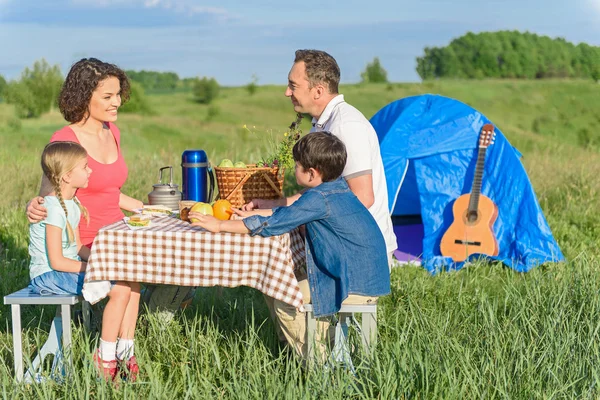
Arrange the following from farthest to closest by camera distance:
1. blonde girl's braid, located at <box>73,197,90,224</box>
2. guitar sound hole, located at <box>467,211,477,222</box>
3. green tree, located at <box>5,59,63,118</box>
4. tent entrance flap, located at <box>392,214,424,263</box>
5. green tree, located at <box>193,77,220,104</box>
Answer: green tree, located at <box>193,77,220,104</box> < green tree, located at <box>5,59,63,118</box> < tent entrance flap, located at <box>392,214,424,263</box> < guitar sound hole, located at <box>467,211,477,222</box> < blonde girl's braid, located at <box>73,197,90,224</box>

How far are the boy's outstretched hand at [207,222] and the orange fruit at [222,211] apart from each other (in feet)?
0.35

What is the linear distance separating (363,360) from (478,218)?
3431 mm

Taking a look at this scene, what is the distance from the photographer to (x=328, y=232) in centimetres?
319

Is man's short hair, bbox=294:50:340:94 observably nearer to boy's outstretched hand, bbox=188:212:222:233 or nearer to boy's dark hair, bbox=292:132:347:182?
boy's dark hair, bbox=292:132:347:182

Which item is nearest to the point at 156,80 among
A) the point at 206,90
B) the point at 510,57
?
the point at 206,90

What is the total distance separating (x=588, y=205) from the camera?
772 centimetres

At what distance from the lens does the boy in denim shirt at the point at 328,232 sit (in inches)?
122

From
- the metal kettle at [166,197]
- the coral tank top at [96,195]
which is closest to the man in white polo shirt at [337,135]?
the metal kettle at [166,197]

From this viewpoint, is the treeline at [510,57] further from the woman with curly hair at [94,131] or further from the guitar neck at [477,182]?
the woman with curly hair at [94,131]

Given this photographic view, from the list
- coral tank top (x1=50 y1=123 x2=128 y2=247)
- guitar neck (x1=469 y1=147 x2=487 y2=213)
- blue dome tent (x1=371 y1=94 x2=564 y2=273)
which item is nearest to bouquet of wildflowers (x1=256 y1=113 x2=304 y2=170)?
coral tank top (x1=50 y1=123 x2=128 y2=247)

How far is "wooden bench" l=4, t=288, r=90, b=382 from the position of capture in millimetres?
3299

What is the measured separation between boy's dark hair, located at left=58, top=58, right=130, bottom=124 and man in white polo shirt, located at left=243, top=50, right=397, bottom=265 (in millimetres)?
974

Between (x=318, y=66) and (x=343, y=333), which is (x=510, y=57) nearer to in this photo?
(x=318, y=66)

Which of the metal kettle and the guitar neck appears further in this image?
the guitar neck
